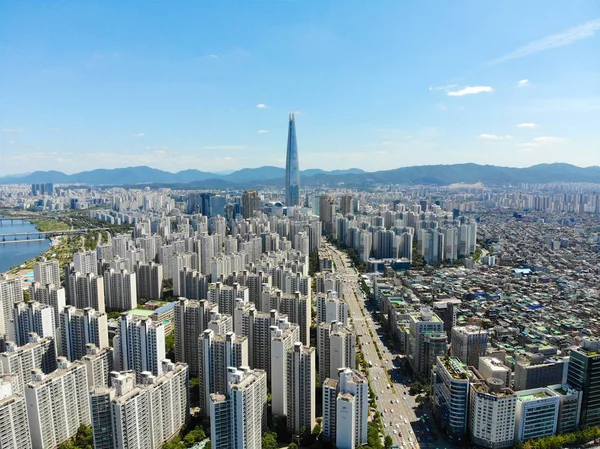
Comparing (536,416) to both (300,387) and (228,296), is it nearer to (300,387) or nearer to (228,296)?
(300,387)

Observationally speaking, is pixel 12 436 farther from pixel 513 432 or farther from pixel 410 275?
pixel 410 275

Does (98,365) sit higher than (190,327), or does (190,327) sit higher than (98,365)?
(190,327)

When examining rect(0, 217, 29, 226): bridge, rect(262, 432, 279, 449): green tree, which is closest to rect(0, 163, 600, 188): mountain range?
rect(0, 217, 29, 226): bridge

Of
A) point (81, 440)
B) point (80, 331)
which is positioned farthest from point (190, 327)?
point (81, 440)

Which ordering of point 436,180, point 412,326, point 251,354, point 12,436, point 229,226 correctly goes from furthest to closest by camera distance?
1. point 436,180
2. point 229,226
3. point 412,326
4. point 251,354
5. point 12,436

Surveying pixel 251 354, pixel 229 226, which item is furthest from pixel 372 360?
pixel 229 226

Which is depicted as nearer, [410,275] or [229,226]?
[410,275]

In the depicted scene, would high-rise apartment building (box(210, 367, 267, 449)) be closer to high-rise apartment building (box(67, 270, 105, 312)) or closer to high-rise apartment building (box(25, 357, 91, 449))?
high-rise apartment building (box(25, 357, 91, 449))
